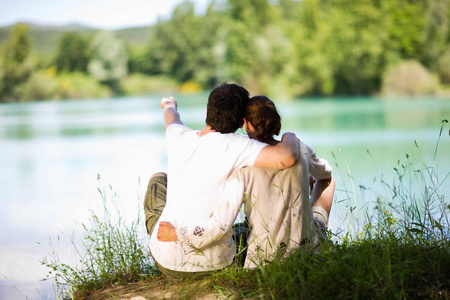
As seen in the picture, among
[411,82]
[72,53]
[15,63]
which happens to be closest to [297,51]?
[411,82]

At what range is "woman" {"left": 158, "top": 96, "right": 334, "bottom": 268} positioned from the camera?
2019mm

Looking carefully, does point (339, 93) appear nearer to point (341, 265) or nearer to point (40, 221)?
point (40, 221)

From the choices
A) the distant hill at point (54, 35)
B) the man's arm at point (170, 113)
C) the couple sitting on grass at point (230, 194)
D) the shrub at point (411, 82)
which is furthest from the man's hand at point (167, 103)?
the distant hill at point (54, 35)

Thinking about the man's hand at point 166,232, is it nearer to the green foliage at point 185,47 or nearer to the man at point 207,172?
the man at point 207,172

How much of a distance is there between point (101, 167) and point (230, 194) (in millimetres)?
6426

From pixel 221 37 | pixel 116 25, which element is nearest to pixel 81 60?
pixel 116 25

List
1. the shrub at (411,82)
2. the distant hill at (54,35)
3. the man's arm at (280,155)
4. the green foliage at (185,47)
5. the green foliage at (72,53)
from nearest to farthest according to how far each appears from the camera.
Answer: the man's arm at (280,155), the shrub at (411,82), the green foliage at (72,53), the green foliage at (185,47), the distant hill at (54,35)

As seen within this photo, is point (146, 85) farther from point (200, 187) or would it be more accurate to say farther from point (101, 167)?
point (200, 187)

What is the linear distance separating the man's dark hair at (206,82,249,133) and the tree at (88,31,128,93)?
37.9m

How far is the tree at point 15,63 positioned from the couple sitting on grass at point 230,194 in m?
35.7

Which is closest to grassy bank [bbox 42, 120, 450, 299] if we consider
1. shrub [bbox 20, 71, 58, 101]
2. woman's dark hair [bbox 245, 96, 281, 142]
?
woman's dark hair [bbox 245, 96, 281, 142]

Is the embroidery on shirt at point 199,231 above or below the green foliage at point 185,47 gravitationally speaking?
below

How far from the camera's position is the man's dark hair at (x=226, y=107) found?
207 cm

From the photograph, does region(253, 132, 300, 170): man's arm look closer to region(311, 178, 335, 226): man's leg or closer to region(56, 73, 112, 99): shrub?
region(311, 178, 335, 226): man's leg
